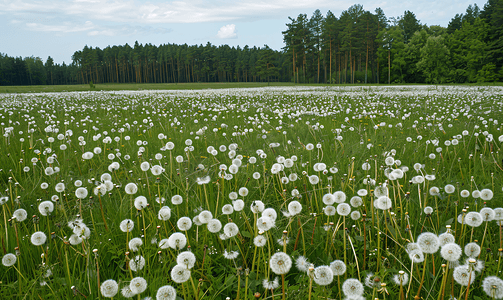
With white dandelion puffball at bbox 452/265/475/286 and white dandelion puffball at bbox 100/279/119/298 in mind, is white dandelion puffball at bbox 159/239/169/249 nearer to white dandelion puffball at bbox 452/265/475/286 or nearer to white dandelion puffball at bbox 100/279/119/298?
white dandelion puffball at bbox 100/279/119/298

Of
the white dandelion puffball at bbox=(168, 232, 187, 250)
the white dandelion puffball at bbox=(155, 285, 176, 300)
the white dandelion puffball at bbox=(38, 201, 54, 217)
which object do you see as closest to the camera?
the white dandelion puffball at bbox=(155, 285, 176, 300)

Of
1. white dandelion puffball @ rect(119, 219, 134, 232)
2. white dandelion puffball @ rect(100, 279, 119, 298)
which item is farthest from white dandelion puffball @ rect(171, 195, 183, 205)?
white dandelion puffball @ rect(100, 279, 119, 298)

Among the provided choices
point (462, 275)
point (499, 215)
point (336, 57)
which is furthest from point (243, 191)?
point (336, 57)

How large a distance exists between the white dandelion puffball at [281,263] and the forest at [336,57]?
34328mm

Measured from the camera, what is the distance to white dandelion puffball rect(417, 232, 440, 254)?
1259mm

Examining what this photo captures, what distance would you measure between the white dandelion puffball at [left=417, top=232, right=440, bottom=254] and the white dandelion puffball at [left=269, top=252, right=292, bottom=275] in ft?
1.83

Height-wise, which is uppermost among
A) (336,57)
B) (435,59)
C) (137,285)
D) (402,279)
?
(336,57)

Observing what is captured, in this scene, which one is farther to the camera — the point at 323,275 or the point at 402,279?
the point at 402,279

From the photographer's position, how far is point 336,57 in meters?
71.2

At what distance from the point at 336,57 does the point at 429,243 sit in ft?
249

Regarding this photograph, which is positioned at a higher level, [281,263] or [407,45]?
[407,45]

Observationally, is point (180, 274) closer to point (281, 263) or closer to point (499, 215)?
point (281, 263)

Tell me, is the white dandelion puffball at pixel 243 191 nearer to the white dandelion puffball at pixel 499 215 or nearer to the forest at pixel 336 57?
the white dandelion puffball at pixel 499 215

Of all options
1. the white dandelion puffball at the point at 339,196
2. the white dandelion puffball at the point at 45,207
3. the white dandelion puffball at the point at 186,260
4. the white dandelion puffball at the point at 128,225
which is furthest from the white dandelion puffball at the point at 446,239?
the white dandelion puffball at the point at 45,207
